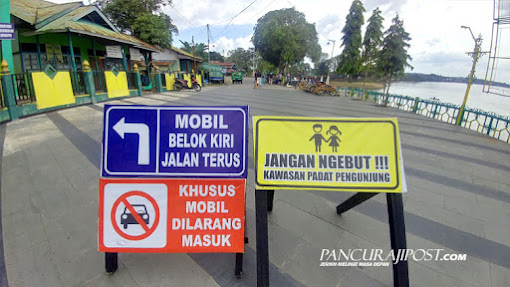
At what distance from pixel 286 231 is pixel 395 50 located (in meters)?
16.6

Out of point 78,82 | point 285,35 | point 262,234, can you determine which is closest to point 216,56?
point 285,35

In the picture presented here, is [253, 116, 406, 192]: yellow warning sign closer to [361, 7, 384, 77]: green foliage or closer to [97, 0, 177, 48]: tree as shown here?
[97, 0, 177, 48]: tree

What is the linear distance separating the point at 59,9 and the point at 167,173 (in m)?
14.8

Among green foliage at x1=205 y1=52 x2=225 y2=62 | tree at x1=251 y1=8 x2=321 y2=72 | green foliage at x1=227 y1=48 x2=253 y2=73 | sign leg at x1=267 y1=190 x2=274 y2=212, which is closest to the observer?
sign leg at x1=267 y1=190 x2=274 y2=212

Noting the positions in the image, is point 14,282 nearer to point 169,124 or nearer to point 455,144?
point 169,124

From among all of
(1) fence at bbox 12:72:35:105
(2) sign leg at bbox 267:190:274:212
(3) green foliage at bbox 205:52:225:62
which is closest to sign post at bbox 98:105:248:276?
(2) sign leg at bbox 267:190:274:212

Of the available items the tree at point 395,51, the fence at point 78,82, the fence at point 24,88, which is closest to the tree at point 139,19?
the fence at point 78,82

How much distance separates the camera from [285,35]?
29.4 metres

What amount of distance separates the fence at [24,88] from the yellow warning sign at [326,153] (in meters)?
9.42

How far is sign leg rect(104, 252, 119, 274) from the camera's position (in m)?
2.03

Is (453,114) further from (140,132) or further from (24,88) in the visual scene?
(24,88)

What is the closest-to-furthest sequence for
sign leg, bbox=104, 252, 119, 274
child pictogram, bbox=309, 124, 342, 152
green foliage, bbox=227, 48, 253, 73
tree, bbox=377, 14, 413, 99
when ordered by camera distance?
child pictogram, bbox=309, 124, 342, 152 < sign leg, bbox=104, 252, 119, 274 < tree, bbox=377, 14, 413, 99 < green foliage, bbox=227, 48, 253, 73

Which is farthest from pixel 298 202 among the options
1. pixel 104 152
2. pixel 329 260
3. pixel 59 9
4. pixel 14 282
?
pixel 59 9

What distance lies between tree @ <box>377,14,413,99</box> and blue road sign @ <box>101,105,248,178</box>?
1594cm
